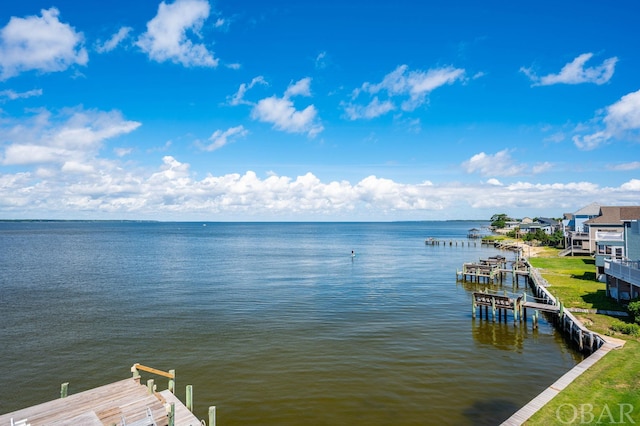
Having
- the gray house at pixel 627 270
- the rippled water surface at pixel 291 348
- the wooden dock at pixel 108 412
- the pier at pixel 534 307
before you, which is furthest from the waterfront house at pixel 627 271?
the wooden dock at pixel 108 412

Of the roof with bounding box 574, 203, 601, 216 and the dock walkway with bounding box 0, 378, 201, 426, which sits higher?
the roof with bounding box 574, 203, 601, 216

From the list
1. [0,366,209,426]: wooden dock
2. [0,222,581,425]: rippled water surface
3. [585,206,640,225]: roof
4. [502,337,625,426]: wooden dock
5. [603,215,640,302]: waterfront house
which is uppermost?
[585,206,640,225]: roof

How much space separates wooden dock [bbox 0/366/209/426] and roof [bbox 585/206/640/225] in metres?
70.7

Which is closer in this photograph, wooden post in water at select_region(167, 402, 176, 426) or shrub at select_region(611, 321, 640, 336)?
wooden post in water at select_region(167, 402, 176, 426)

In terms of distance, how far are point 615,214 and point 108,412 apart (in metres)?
77.1

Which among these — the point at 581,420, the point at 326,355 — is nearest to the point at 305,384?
the point at 326,355

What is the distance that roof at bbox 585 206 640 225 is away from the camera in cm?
6278

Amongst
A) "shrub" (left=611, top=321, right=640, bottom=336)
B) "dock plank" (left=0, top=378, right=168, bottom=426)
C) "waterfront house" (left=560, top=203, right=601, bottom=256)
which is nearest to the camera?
"dock plank" (left=0, top=378, right=168, bottom=426)

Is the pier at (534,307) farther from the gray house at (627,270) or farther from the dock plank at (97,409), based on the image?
the dock plank at (97,409)

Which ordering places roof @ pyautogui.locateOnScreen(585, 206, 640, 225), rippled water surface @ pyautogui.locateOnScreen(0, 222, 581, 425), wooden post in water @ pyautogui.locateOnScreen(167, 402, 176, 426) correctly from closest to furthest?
wooden post in water @ pyautogui.locateOnScreen(167, 402, 176, 426)
rippled water surface @ pyautogui.locateOnScreen(0, 222, 581, 425)
roof @ pyautogui.locateOnScreen(585, 206, 640, 225)

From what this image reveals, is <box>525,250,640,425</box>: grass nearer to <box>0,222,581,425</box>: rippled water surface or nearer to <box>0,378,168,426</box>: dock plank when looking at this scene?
<box>0,222,581,425</box>: rippled water surface

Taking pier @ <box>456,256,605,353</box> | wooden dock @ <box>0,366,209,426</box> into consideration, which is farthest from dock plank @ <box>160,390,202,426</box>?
pier @ <box>456,256,605,353</box>

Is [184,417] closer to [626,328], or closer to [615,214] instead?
[626,328]

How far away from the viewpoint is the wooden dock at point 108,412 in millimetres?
13805
